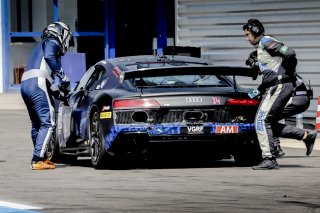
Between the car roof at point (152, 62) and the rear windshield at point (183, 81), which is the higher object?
the car roof at point (152, 62)

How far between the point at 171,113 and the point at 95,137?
43.2 inches

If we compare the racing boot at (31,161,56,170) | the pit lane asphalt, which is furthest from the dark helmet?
the racing boot at (31,161,56,170)

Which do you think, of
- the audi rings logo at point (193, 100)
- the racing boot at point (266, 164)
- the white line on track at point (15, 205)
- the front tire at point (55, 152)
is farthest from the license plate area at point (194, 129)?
the white line on track at point (15, 205)

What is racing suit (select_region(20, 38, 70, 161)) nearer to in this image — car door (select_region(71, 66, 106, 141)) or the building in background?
car door (select_region(71, 66, 106, 141))

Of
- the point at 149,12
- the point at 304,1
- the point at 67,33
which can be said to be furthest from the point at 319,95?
the point at 149,12

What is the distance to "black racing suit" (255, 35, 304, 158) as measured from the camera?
47.7 ft

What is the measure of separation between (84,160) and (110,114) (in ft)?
9.60

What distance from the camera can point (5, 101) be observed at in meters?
29.1

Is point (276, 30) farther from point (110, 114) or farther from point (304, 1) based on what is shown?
point (110, 114)

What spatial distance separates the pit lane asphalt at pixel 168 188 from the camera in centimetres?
1073

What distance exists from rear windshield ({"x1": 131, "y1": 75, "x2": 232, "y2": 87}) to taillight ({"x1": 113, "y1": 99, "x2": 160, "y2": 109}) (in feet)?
1.24

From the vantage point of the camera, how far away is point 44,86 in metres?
15.3

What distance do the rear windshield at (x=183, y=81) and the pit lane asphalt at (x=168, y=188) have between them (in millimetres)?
980

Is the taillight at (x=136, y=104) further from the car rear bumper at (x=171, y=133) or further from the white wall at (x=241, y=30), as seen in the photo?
the white wall at (x=241, y=30)
